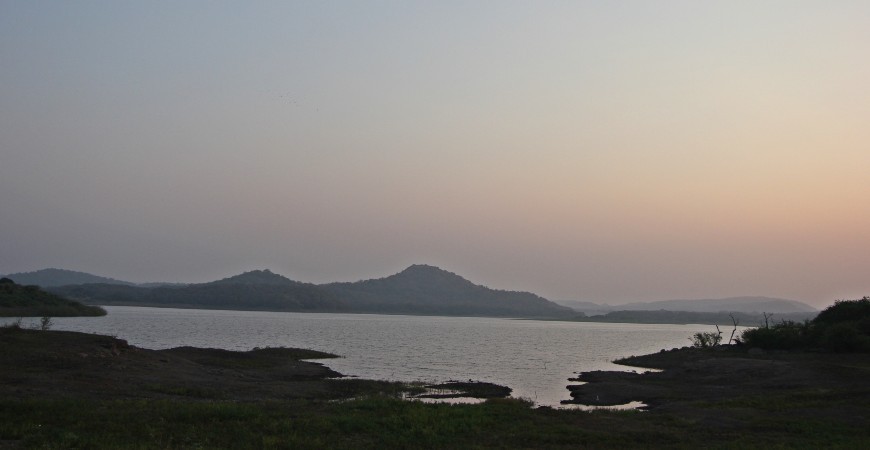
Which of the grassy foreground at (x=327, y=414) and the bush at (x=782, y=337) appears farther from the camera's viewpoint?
the bush at (x=782, y=337)

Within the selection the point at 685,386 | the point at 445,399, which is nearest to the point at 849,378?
the point at 685,386

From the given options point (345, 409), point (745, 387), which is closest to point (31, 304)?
point (345, 409)

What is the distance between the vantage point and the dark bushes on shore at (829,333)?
64438 mm

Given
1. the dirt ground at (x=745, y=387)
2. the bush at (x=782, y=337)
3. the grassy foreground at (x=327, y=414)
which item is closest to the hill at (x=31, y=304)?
the grassy foreground at (x=327, y=414)

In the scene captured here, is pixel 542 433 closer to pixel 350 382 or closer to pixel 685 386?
pixel 350 382

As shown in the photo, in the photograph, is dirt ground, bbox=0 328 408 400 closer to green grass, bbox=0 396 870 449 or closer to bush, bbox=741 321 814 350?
green grass, bbox=0 396 870 449

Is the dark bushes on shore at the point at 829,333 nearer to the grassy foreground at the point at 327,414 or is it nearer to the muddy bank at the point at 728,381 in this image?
the muddy bank at the point at 728,381

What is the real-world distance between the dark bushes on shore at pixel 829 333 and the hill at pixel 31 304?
126315 mm

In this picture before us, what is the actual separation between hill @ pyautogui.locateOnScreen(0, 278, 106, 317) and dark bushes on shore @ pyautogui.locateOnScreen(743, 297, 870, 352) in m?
126

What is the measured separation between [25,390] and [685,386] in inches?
1661

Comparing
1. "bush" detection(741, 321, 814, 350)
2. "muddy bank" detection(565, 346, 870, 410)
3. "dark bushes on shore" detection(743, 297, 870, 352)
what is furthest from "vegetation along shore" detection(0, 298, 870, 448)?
"bush" detection(741, 321, 814, 350)

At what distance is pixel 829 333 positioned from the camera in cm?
6675

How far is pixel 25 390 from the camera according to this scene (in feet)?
103

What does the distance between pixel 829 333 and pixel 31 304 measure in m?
141
